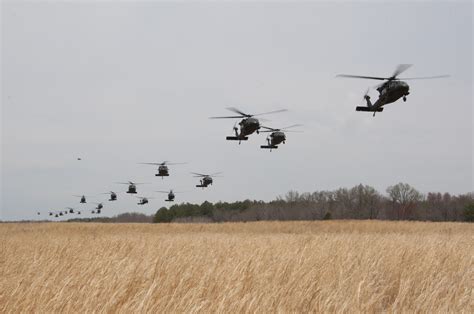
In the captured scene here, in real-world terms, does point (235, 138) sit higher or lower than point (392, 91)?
lower

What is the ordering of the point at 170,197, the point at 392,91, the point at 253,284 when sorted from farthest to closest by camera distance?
the point at 170,197
the point at 392,91
the point at 253,284

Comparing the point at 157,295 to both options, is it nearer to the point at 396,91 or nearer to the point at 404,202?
the point at 396,91

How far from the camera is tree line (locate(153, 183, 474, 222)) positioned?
114 meters

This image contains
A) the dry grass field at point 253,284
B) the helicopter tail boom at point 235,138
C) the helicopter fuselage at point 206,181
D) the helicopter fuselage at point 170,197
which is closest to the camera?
the dry grass field at point 253,284

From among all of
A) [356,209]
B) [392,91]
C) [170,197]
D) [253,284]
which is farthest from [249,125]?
[356,209]

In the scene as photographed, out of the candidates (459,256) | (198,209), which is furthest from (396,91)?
(198,209)

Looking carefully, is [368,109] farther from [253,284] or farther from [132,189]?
[132,189]

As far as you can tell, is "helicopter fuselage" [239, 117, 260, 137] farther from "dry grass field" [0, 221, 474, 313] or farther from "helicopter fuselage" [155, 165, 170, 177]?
"helicopter fuselage" [155, 165, 170, 177]

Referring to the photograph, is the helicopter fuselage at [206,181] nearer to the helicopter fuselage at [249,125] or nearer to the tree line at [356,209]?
the helicopter fuselage at [249,125]

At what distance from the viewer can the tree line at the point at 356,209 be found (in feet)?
376

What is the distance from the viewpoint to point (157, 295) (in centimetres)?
495

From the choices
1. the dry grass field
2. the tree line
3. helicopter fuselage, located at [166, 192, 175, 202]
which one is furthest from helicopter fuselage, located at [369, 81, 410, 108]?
the tree line

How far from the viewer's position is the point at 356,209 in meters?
118

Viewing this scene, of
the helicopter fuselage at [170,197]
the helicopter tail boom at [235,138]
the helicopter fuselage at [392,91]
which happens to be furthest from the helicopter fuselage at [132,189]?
the helicopter fuselage at [392,91]
